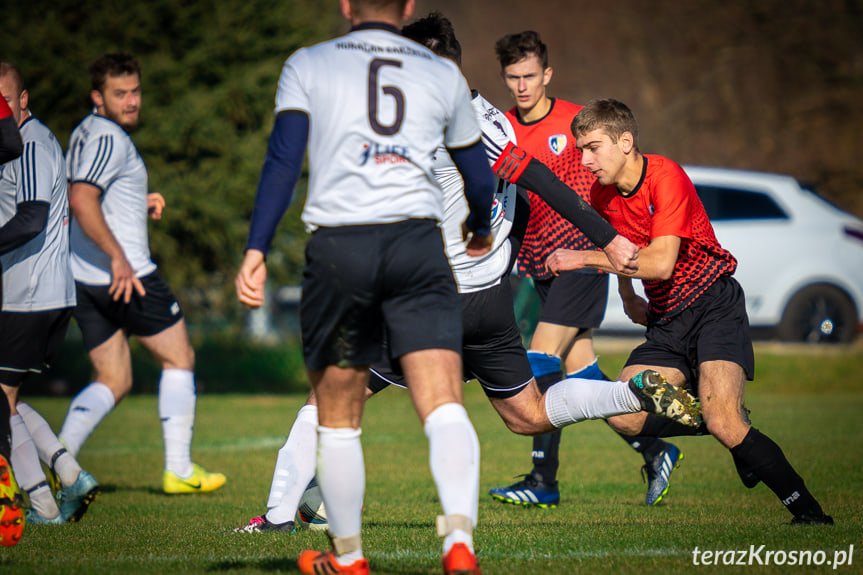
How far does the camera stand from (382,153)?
3.14 m

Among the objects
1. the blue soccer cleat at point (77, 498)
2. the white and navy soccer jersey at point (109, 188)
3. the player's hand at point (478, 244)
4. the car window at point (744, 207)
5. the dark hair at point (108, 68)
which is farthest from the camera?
the car window at point (744, 207)

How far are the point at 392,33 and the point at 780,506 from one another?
3798 millimetres

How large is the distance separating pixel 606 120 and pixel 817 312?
10.1 metres

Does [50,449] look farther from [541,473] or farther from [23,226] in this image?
[541,473]

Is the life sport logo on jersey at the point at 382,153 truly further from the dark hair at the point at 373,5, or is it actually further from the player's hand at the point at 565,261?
the player's hand at the point at 565,261

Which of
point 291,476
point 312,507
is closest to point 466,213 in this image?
point 291,476

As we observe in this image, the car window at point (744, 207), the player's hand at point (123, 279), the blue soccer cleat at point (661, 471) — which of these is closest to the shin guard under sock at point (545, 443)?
the blue soccer cleat at point (661, 471)

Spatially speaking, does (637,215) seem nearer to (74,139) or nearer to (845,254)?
(74,139)

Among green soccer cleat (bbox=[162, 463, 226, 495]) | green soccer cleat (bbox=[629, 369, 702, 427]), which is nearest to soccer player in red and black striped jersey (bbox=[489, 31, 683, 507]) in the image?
green soccer cleat (bbox=[629, 369, 702, 427])

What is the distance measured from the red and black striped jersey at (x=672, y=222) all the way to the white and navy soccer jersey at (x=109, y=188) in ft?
10.7

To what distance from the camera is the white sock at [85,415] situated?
6.05m

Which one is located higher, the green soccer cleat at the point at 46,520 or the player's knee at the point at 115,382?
the player's knee at the point at 115,382

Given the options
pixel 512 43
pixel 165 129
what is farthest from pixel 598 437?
pixel 165 129

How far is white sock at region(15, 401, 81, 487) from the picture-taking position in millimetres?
5261
